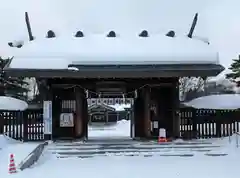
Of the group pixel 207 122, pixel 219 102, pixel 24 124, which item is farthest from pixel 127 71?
pixel 24 124

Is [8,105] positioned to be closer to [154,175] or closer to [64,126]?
[64,126]

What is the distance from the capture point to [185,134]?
2014 centimetres

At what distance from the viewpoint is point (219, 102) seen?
19.8 meters

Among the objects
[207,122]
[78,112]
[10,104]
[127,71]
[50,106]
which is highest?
[127,71]

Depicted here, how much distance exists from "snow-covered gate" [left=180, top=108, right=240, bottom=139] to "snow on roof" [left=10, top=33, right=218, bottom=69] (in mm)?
3337

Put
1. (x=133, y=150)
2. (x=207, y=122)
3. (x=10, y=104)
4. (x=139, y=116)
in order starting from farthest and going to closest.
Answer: (x=139, y=116), (x=207, y=122), (x=10, y=104), (x=133, y=150)

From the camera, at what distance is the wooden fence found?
19.9 m

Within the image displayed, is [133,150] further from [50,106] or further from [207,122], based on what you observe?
[207,122]

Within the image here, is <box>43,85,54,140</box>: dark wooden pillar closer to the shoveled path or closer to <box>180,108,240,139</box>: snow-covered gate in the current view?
the shoveled path

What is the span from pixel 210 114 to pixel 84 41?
7.53 m

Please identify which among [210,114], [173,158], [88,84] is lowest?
[173,158]

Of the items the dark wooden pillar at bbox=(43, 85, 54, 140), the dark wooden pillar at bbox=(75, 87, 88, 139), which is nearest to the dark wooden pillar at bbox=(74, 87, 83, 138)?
the dark wooden pillar at bbox=(75, 87, 88, 139)

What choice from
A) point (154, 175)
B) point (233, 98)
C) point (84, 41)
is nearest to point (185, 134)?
point (233, 98)

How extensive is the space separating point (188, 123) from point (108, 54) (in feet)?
18.4
